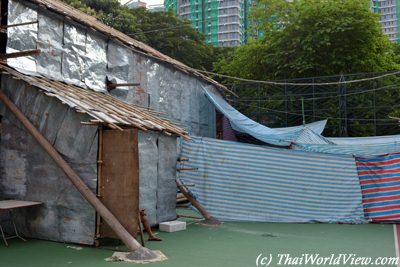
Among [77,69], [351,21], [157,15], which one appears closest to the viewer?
[77,69]

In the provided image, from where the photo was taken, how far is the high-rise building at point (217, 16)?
248 ft

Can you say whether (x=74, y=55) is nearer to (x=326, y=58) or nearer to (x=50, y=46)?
(x=50, y=46)

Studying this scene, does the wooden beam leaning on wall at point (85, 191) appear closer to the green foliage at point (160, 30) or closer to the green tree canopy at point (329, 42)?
the green tree canopy at point (329, 42)

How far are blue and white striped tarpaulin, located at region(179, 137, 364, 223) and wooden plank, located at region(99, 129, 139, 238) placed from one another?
11.0 feet

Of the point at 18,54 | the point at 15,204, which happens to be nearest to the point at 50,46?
the point at 18,54

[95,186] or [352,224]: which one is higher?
[95,186]

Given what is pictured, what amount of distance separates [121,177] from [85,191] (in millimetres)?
621

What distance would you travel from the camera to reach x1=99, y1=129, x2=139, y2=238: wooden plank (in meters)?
6.47

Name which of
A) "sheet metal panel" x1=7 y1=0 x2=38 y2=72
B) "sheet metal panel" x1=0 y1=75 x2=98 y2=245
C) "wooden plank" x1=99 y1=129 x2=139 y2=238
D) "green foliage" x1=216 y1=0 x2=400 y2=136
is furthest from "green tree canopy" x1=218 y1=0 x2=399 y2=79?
"sheet metal panel" x1=0 y1=75 x2=98 y2=245

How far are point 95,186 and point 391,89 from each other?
48.0ft

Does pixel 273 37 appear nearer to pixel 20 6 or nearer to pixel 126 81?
pixel 126 81

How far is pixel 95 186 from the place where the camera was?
6.73 meters

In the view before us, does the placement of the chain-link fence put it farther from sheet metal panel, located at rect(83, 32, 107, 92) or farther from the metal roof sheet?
the metal roof sheet

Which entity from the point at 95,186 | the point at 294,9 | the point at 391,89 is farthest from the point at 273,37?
the point at 95,186
